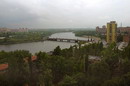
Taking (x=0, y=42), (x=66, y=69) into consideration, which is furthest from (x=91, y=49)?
(x=0, y=42)

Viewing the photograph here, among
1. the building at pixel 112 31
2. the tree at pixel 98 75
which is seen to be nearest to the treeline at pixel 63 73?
the tree at pixel 98 75

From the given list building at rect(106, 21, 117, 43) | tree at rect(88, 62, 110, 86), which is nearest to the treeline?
tree at rect(88, 62, 110, 86)

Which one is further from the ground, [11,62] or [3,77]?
[11,62]

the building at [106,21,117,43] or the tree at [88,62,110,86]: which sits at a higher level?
the building at [106,21,117,43]

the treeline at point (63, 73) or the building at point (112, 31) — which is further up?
the building at point (112, 31)

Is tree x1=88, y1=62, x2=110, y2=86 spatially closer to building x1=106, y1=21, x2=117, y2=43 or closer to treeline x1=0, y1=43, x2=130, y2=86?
treeline x1=0, y1=43, x2=130, y2=86

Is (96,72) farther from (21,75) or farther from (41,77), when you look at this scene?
(21,75)

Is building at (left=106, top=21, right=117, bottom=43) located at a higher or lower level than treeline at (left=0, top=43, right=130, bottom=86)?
higher

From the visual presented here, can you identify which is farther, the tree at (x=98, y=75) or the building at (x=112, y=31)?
the building at (x=112, y=31)

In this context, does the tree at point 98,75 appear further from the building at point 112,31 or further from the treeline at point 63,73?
the building at point 112,31

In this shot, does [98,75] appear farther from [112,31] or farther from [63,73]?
[112,31]

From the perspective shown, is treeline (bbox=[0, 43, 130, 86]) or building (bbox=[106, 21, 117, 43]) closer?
treeline (bbox=[0, 43, 130, 86])
